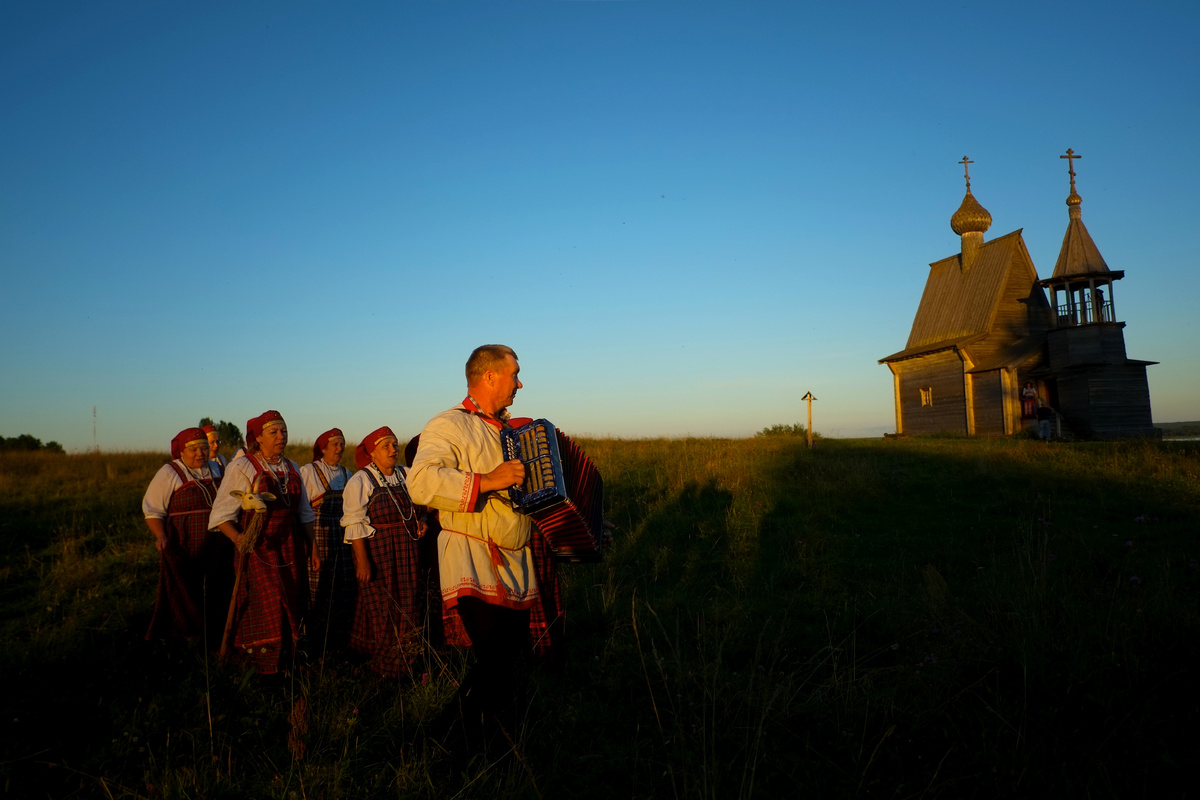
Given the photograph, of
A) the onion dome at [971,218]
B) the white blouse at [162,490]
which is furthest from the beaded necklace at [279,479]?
the onion dome at [971,218]

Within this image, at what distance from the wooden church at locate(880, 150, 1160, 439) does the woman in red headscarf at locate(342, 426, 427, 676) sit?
24085 mm

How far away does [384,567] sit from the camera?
5461mm

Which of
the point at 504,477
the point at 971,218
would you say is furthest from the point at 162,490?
the point at 971,218

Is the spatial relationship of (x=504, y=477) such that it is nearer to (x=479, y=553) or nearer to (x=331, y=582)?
(x=479, y=553)

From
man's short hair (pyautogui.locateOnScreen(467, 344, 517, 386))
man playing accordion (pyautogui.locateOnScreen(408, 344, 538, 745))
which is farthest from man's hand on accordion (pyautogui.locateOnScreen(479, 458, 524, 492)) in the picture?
man's short hair (pyautogui.locateOnScreen(467, 344, 517, 386))

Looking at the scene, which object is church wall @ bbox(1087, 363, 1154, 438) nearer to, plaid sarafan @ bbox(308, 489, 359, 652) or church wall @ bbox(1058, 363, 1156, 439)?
church wall @ bbox(1058, 363, 1156, 439)

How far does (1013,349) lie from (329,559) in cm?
2601

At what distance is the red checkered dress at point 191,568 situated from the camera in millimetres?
5816

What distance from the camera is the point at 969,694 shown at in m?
4.32

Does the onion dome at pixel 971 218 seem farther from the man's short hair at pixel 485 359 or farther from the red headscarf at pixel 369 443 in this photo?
the man's short hair at pixel 485 359

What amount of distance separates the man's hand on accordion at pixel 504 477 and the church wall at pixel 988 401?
83.3 feet

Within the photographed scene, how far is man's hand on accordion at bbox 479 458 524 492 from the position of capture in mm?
3465

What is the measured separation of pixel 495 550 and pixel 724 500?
869cm

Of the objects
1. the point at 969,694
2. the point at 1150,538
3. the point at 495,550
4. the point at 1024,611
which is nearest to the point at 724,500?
the point at 1150,538
